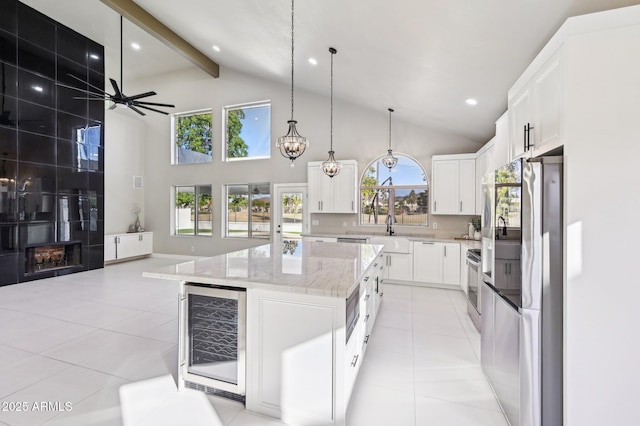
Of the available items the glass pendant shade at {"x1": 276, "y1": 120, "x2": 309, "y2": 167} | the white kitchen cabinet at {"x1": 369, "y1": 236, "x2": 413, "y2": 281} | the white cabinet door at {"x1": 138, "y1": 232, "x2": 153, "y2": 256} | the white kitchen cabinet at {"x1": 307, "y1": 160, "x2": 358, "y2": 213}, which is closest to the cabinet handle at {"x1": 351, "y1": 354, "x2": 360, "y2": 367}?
the glass pendant shade at {"x1": 276, "y1": 120, "x2": 309, "y2": 167}

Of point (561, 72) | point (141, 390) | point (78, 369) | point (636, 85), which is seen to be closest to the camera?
point (636, 85)

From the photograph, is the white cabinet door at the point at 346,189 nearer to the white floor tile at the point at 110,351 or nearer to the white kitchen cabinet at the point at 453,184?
the white kitchen cabinet at the point at 453,184

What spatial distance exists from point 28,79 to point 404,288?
814 centimetres

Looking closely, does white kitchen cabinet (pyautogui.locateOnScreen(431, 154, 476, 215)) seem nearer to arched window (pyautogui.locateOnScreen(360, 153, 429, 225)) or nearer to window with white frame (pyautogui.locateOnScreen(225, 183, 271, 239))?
arched window (pyautogui.locateOnScreen(360, 153, 429, 225))

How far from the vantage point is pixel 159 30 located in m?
5.61

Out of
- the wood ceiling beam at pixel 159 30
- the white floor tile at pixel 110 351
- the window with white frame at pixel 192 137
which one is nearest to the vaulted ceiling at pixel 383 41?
the wood ceiling beam at pixel 159 30

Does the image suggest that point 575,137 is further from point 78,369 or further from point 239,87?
point 239,87

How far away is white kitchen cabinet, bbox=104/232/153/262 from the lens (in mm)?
6922

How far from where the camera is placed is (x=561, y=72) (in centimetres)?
156

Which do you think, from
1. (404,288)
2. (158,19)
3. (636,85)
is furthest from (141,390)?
(158,19)

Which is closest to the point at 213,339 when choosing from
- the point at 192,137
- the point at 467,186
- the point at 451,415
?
the point at 451,415

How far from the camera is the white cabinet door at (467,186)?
509cm

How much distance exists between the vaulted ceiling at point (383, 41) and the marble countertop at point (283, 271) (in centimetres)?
223

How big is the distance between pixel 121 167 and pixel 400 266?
25.2 feet
